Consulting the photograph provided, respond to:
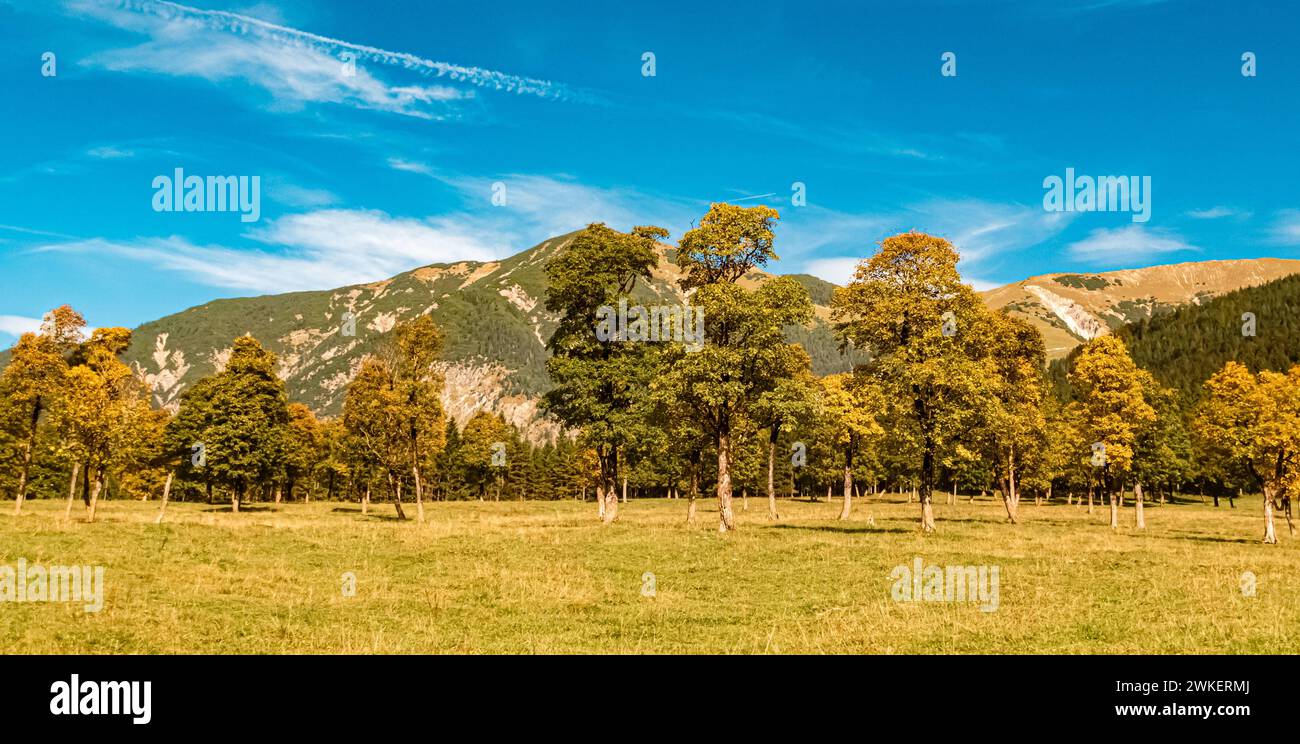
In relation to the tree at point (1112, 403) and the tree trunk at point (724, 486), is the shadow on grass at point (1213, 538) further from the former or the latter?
the tree trunk at point (724, 486)

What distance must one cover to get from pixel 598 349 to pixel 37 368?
3878 cm

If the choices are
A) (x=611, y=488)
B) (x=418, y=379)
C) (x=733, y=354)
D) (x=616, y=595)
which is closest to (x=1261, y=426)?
(x=733, y=354)

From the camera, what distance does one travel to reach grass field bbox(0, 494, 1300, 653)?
14883 millimetres

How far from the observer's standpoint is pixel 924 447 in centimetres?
3884

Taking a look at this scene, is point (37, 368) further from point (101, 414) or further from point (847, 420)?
point (847, 420)

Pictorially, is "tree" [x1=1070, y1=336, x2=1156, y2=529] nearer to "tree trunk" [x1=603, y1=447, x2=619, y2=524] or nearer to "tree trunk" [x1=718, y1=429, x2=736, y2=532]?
"tree trunk" [x1=718, y1=429, x2=736, y2=532]

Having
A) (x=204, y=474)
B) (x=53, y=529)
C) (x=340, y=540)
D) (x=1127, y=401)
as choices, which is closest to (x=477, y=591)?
(x=340, y=540)

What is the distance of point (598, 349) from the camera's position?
43781mm

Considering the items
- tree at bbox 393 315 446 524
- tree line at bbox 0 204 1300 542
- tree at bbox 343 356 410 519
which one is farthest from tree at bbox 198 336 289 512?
tree at bbox 393 315 446 524

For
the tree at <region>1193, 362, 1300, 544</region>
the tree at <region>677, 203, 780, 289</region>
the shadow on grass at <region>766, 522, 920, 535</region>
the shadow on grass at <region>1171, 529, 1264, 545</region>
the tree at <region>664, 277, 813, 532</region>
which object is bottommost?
the shadow on grass at <region>1171, 529, 1264, 545</region>

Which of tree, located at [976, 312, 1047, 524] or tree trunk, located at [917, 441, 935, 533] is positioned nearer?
tree trunk, located at [917, 441, 935, 533]

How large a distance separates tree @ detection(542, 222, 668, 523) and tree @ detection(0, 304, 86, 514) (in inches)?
1343
